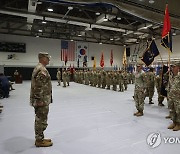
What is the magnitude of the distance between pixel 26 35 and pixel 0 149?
1774 centimetres

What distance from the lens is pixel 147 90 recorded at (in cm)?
716

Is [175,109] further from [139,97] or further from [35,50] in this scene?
[35,50]

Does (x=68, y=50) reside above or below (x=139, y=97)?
above

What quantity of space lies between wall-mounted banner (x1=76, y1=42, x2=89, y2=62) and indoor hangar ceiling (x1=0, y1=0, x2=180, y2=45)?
67 cm

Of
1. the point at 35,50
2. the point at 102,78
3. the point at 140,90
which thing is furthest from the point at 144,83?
the point at 35,50

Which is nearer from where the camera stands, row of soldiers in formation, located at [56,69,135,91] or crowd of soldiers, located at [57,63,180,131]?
crowd of soldiers, located at [57,63,180,131]

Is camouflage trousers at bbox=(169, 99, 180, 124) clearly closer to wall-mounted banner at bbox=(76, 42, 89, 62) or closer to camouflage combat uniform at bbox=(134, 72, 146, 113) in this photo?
camouflage combat uniform at bbox=(134, 72, 146, 113)

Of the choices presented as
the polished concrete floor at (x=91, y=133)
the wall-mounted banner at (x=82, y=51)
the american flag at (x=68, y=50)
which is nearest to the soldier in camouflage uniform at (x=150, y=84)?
the polished concrete floor at (x=91, y=133)

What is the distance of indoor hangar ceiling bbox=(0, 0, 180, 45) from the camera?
23.3ft

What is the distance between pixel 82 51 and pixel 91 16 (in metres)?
9.02

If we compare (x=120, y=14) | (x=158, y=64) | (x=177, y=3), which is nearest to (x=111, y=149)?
(x=177, y=3)

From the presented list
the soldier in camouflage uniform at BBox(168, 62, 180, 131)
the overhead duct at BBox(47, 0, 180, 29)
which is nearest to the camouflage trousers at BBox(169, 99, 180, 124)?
the soldier in camouflage uniform at BBox(168, 62, 180, 131)

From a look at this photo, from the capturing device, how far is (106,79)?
12.4m

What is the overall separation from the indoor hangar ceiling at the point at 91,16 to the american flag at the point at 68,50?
77 cm
